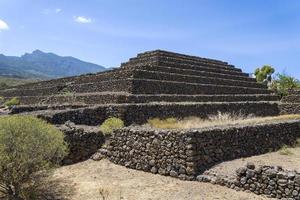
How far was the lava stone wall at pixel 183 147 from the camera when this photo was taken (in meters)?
12.4

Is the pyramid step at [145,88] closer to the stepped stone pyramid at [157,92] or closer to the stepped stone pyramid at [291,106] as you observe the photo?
the stepped stone pyramid at [157,92]

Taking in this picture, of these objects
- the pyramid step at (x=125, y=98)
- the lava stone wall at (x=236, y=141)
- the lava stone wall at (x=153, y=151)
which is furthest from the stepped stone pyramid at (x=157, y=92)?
the lava stone wall at (x=236, y=141)

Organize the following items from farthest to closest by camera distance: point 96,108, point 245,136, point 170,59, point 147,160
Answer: point 170,59
point 96,108
point 245,136
point 147,160

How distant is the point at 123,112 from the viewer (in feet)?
69.3

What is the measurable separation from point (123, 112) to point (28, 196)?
35.3ft

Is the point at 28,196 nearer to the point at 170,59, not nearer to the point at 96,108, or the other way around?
the point at 96,108

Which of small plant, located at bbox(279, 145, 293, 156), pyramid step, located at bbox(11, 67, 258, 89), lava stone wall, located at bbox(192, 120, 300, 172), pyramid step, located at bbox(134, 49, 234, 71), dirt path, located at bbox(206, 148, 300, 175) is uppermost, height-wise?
pyramid step, located at bbox(134, 49, 234, 71)

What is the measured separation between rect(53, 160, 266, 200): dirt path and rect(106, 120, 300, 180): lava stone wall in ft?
1.39

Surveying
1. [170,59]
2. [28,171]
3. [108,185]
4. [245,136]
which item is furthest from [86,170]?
[170,59]

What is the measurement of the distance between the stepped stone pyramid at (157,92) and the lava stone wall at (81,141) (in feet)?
10.6

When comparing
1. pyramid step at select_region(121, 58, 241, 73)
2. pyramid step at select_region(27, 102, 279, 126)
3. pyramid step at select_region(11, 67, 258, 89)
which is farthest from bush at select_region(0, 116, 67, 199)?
pyramid step at select_region(121, 58, 241, 73)

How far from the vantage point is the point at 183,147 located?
40.8ft

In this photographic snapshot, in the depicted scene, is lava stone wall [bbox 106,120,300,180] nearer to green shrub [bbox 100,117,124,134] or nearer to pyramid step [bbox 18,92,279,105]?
green shrub [bbox 100,117,124,134]

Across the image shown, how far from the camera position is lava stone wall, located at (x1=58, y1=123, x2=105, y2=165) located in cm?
1474
